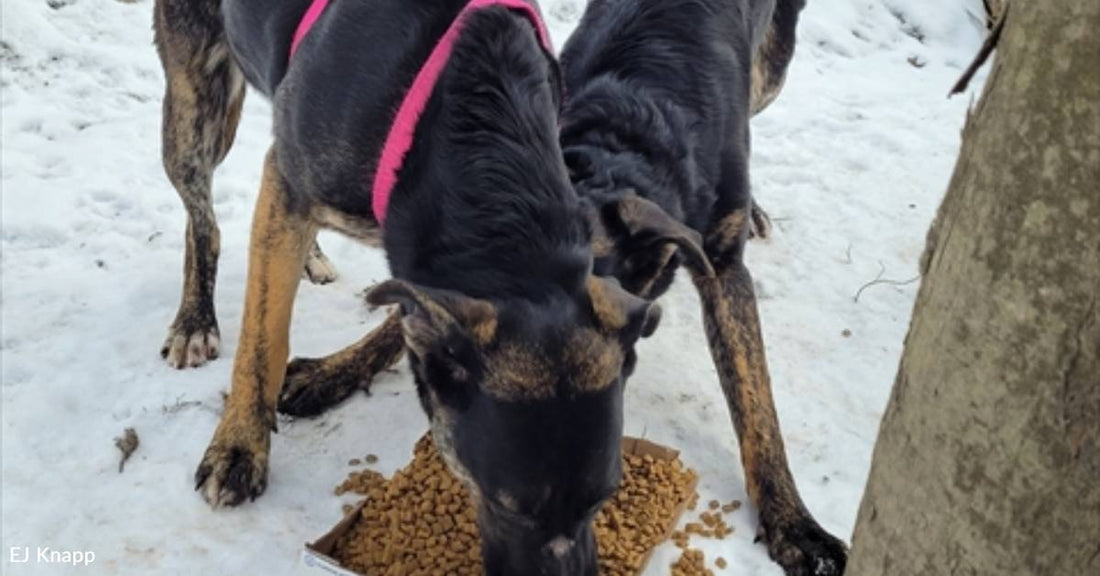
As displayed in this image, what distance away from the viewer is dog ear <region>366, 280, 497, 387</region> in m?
2.24

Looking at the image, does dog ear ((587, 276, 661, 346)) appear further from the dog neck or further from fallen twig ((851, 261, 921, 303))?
fallen twig ((851, 261, 921, 303))

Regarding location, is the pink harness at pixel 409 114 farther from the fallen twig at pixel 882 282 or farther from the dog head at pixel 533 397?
the fallen twig at pixel 882 282

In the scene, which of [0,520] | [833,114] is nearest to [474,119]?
[0,520]

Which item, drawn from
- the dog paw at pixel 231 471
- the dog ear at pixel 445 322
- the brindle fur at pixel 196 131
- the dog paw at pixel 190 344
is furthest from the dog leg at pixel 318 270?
the dog ear at pixel 445 322

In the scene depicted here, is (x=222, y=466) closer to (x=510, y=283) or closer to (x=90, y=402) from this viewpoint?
(x=90, y=402)

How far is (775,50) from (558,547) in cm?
303

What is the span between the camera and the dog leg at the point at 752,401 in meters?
3.27

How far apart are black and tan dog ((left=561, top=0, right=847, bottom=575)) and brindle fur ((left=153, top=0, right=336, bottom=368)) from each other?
4.85ft

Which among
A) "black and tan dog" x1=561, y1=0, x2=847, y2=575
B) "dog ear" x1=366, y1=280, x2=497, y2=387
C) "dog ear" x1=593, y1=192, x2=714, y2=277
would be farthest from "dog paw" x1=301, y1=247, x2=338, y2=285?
"dog ear" x1=366, y1=280, x2=497, y2=387

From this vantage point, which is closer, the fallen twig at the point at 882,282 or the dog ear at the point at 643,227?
the dog ear at the point at 643,227

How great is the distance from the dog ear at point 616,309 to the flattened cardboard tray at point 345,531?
95 centimetres

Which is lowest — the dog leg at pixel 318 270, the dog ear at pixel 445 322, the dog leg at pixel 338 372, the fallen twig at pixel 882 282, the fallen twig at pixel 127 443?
the dog leg at pixel 318 270

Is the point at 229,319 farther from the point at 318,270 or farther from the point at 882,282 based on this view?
the point at 882,282

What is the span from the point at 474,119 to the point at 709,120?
3.60ft
